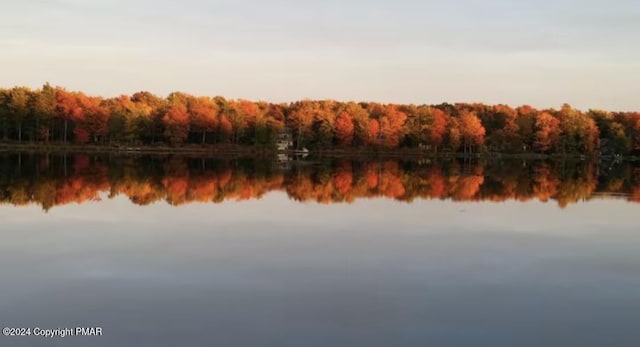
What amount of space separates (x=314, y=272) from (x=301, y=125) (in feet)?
279

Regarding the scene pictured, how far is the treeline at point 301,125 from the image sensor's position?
282ft

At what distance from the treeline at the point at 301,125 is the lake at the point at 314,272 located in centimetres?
6485

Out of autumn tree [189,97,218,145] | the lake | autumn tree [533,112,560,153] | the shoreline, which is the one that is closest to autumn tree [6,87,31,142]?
the shoreline

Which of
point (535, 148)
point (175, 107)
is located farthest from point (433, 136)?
point (175, 107)

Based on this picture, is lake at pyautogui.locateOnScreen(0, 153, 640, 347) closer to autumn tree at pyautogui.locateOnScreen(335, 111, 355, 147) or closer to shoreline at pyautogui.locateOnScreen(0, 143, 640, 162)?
shoreline at pyautogui.locateOnScreen(0, 143, 640, 162)

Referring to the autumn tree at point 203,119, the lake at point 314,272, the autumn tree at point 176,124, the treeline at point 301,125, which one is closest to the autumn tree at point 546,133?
the treeline at point 301,125

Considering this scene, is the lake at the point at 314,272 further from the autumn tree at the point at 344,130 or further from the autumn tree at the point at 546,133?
the autumn tree at the point at 546,133

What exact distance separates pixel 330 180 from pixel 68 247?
77.6 feet

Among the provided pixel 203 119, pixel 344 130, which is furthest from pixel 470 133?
pixel 203 119

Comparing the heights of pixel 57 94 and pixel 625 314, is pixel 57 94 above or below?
above

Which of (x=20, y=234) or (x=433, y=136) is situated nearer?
(x=20, y=234)

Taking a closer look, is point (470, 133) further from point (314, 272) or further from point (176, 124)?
point (314, 272)

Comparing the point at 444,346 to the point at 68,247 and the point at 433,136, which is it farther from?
the point at 433,136

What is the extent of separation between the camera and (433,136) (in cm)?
9894
